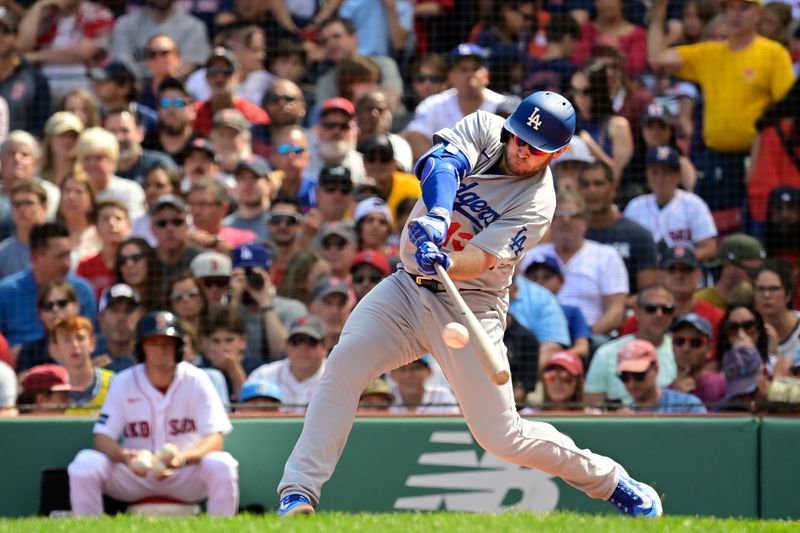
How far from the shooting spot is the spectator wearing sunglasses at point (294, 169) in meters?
11.0


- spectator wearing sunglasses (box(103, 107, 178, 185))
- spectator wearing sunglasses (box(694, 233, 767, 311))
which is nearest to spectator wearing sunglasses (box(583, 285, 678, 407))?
spectator wearing sunglasses (box(694, 233, 767, 311))

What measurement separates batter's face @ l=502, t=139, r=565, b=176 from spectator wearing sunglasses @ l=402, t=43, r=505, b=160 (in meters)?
4.82

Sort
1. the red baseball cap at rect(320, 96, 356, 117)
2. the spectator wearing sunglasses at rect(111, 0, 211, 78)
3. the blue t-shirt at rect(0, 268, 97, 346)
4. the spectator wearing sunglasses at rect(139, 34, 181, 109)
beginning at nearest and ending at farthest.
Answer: the blue t-shirt at rect(0, 268, 97, 346) < the red baseball cap at rect(320, 96, 356, 117) < the spectator wearing sunglasses at rect(139, 34, 181, 109) < the spectator wearing sunglasses at rect(111, 0, 211, 78)

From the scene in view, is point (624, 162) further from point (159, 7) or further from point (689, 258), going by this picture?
point (159, 7)

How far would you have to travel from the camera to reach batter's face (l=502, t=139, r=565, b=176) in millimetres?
5859

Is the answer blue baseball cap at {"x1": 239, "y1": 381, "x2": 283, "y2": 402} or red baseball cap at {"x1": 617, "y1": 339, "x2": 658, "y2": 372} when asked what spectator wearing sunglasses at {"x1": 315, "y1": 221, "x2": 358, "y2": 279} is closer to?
blue baseball cap at {"x1": 239, "y1": 381, "x2": 283, "y2": 402}

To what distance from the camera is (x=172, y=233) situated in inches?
396

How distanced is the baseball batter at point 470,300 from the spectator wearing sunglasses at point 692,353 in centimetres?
285

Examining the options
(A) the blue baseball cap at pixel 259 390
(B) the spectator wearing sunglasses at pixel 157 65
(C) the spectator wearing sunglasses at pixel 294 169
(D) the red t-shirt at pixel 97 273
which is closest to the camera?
(A) the blue baseball cap at pixel 259 390

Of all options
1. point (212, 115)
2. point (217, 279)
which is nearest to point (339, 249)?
point (217, 279)

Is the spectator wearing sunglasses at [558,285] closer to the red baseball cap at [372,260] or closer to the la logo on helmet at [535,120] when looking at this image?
the red baseball cap at [372,260]

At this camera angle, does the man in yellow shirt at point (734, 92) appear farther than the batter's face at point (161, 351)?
Yes

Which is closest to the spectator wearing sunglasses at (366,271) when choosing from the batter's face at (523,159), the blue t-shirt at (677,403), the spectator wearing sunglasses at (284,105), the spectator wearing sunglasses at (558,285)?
the spectator wearing sunglasses at (558,285)

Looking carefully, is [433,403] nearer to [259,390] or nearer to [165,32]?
[259,390]
